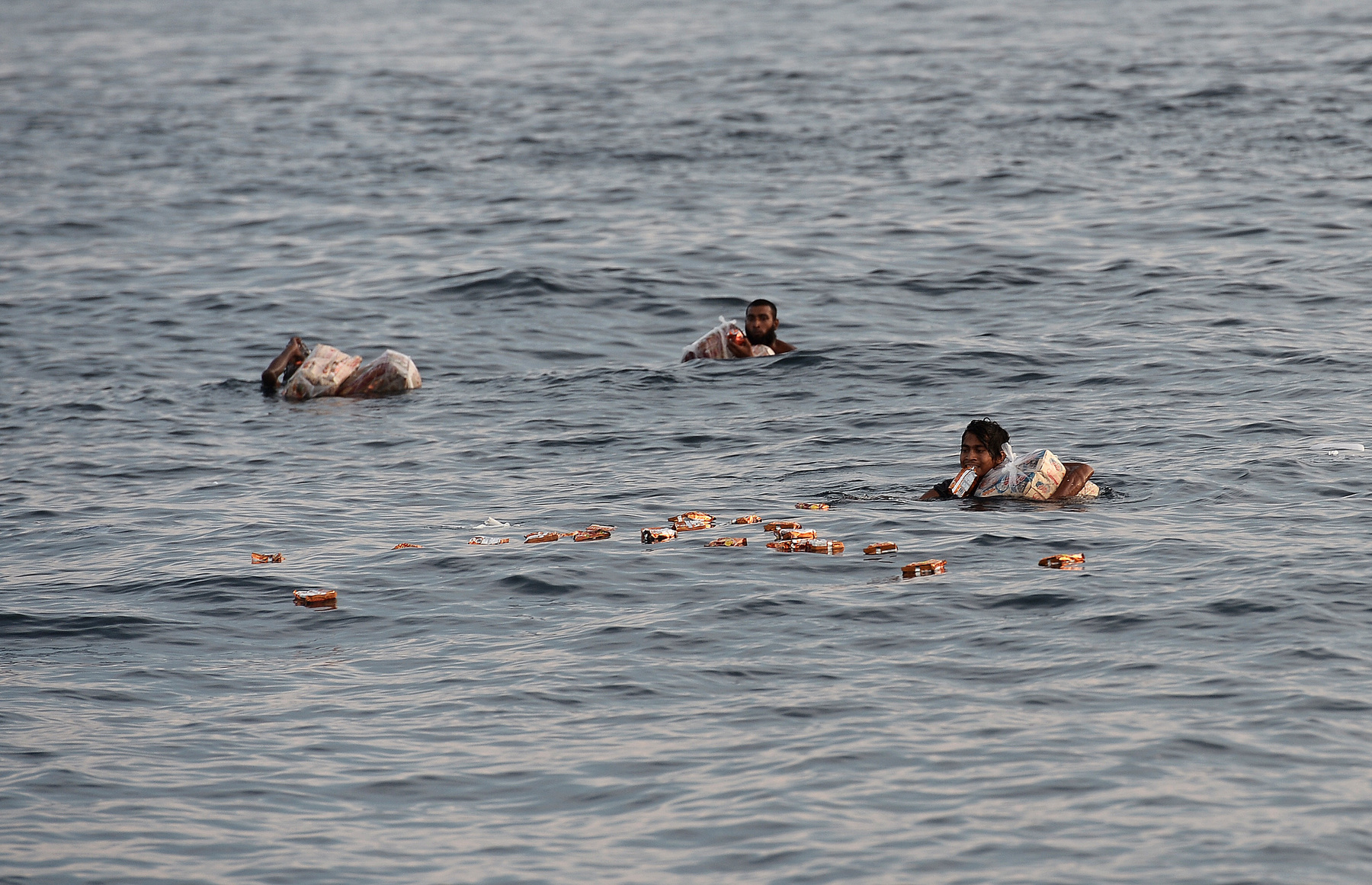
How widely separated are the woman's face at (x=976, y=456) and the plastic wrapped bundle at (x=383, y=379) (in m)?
8.32

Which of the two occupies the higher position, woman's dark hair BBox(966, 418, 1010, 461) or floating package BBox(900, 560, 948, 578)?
woman's dark hair BBox(966, 418, 1010, 461)

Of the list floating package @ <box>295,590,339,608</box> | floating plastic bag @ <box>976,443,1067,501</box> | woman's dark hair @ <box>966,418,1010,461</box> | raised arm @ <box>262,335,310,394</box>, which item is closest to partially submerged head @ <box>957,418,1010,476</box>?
woman's dark hair @ <box>966,418,1010,461</box>

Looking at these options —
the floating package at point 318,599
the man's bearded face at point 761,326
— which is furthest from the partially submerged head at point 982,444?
the man's bearded face at point 761,326

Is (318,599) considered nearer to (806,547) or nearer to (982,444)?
(806,547)

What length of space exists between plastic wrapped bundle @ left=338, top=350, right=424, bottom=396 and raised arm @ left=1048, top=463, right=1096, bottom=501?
9070 mm

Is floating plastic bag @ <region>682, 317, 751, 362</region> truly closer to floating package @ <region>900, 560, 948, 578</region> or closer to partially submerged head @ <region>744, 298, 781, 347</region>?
partially submerged head @ <region>744, 298, 781, 347</region>

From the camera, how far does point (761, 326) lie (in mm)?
20266

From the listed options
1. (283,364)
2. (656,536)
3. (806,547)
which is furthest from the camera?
(283,364)

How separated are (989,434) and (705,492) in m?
2.54

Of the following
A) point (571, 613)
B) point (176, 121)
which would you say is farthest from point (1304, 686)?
point (176, 121)

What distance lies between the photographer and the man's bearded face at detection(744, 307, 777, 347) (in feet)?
66.3

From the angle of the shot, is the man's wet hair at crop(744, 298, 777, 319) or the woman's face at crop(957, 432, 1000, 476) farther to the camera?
the man's wet hair at crop(744, 298, 777, 319)

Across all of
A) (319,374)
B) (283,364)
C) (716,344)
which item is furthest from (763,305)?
(283,364)

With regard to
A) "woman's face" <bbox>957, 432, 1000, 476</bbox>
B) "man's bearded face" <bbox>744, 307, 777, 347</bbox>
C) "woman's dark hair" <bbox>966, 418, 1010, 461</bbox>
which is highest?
"man's bearded face" <bbox>744, 307, 777, 347</bbox>
